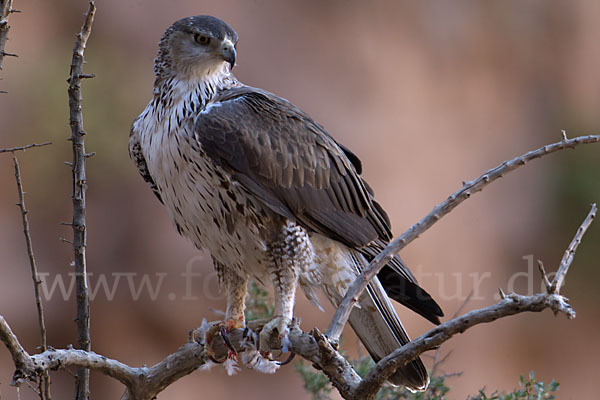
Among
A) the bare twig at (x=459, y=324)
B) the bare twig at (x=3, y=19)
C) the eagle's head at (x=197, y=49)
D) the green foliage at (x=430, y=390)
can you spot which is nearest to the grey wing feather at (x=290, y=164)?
the eagle's head at (x=197, y=49)

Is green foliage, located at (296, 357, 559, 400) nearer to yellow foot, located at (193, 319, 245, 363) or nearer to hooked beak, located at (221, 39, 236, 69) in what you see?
yellow foot, located at (193, 319, 245, 363)

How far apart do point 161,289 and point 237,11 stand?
9.20 ft

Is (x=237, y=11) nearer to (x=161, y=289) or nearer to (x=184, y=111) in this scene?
(x=161, y=289)

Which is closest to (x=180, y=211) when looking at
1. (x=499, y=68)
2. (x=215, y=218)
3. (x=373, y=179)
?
(x=215, y=218)

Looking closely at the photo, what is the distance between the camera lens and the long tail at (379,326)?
10.3 ft

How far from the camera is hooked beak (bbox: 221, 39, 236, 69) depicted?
3029mm

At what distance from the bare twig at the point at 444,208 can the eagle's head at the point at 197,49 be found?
1216 mm

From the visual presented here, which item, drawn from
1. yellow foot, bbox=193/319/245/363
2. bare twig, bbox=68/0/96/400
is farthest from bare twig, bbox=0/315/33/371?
yellow foot, bbox=193/319/245/363

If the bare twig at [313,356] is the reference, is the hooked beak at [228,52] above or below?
above

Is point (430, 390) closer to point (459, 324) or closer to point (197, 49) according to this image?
point (459, 324)

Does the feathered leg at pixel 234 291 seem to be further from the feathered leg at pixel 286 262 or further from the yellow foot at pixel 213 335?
the feathered leg at pixel 286 262

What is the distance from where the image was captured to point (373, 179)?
7.08m

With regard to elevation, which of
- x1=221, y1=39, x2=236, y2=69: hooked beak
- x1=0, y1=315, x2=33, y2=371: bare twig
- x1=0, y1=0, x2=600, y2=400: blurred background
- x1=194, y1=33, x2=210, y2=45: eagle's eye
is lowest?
x1=0, y1=315, x2=33, y2=371: bare twig

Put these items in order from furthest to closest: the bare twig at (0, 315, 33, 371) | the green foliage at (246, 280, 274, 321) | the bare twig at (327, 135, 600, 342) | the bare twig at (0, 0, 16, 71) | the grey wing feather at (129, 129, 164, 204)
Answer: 1. the green foliage at (246, 280, 274, 321)
2. the grey wing feather at (129, 129, 164, 204)
3. the bare twig at (0, 0, 16, 71)
4. the bare twig at (327, 135, 600, 342)
5. the bare twig at (0, 315, 33, 371)
